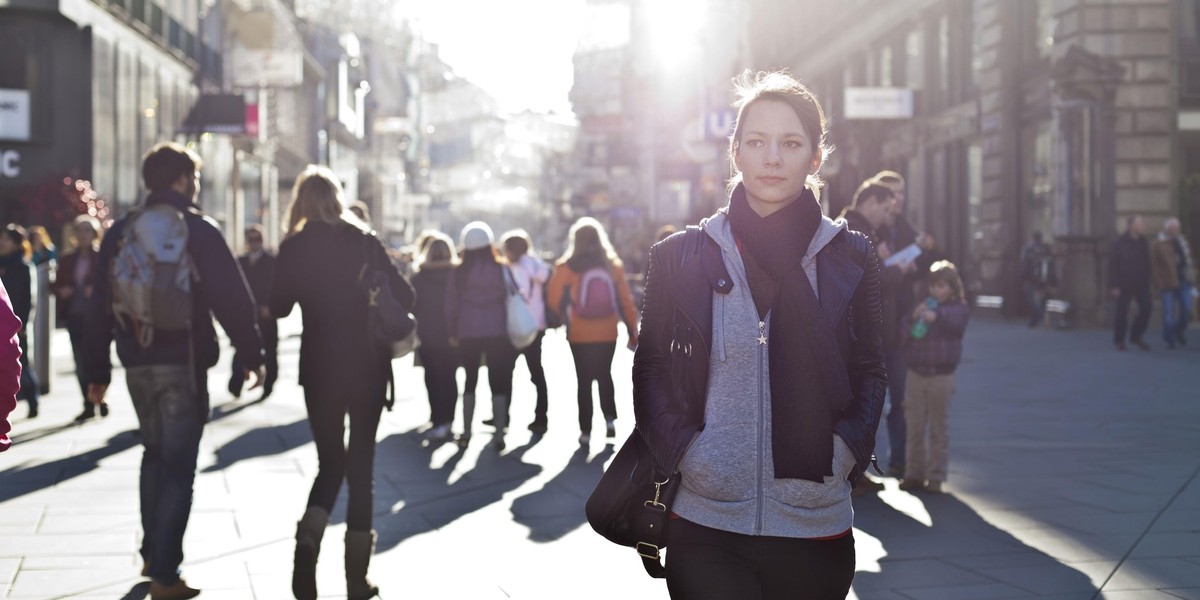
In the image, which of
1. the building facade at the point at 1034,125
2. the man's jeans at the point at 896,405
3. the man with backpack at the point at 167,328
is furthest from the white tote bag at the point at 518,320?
the building facade at the point at 1034,125

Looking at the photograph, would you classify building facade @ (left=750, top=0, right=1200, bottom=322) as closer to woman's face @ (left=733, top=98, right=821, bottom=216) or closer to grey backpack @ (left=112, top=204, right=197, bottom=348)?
grey backpack @ (left=112, top=204, right=197, bottom=348)

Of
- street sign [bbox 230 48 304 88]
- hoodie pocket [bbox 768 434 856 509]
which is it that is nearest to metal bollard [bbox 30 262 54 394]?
hoodie pocket [bbox 768 434 856 509]

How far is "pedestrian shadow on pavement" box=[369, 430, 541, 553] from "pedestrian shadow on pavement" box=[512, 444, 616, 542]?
0.74 ft

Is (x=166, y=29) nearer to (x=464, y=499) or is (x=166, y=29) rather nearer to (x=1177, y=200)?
(x=1177, y=200)

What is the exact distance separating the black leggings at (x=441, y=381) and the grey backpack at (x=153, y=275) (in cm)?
562

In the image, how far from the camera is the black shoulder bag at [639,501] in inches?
123

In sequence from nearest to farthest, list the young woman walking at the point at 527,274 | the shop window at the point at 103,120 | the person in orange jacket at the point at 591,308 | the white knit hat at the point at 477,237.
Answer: the white knit hat at the point at 477,237
the person in orange jacket at the point at 591,308
the young woman walking at the point at 527,274
the shop window at the point at 103,120

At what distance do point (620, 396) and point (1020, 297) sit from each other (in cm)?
1417

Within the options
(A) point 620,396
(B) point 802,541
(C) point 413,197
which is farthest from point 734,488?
(C) point 413,197

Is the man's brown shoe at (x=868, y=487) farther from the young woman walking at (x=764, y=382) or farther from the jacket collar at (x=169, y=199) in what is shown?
the young woman walking at (x=764, y=382)

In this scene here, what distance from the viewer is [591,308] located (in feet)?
37.6

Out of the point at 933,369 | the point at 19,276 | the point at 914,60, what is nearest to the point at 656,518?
the point at 933,369

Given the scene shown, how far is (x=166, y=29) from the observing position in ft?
125

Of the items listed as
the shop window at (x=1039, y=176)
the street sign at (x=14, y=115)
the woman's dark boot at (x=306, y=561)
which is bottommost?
the woman's dark boot at (x=306, y=561)
